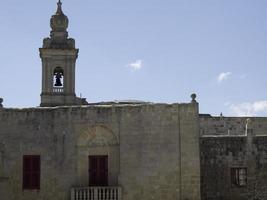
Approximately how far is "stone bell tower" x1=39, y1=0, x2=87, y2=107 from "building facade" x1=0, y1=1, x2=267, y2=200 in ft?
33.5

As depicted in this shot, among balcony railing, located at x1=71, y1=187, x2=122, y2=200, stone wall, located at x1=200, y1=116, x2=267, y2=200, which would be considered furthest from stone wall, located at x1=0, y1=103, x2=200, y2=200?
stone wall, located at x1=200, y1=116, x2=267, y2=200

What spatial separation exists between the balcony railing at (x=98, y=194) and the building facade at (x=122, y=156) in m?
0.05

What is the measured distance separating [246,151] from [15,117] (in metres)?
11.3

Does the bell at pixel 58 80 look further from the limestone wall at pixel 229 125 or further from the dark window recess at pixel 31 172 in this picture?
the dark window recess at pixel 31 172

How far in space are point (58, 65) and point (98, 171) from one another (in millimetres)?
13278

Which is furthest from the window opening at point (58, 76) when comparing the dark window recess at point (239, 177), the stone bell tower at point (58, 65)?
the dark window recess at point (239, 177)

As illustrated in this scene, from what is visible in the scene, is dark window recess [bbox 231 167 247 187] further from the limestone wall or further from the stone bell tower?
the stone bell tower

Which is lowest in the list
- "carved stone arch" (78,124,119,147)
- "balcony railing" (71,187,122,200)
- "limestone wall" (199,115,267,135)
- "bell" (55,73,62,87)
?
"balcony railing" (71,187,122,200)

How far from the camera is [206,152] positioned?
28.4 m

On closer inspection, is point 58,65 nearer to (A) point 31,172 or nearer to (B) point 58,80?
(B) point 58,80

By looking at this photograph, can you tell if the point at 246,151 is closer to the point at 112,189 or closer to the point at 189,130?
the point at 189,130

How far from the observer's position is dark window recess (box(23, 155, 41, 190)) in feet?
91.7

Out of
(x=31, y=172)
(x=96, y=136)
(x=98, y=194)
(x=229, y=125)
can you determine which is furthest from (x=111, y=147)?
(x=229, y=125)

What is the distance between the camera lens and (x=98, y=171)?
1094 inches
